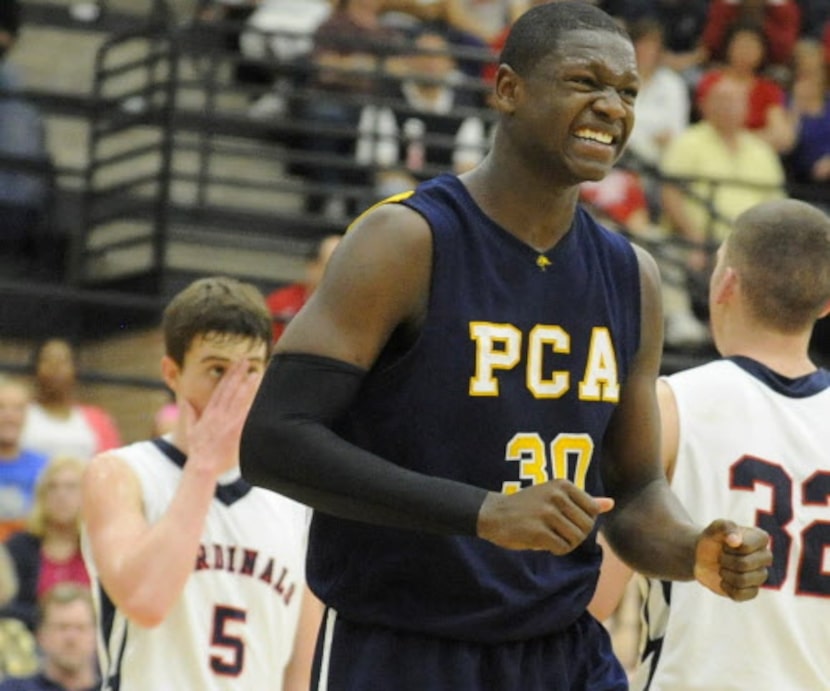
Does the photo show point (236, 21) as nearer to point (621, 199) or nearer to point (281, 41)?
point (281, 41)

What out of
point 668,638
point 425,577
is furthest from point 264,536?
point 425,577

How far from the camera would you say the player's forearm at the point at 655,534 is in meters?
4.13

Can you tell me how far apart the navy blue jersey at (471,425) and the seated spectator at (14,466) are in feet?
20.0

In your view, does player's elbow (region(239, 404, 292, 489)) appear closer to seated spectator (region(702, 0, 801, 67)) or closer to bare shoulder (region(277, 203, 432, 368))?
bare shoulder (region(277, 203, 432, 368))

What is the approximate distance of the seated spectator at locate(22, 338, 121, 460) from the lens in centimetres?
1045

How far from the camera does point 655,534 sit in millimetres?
4215

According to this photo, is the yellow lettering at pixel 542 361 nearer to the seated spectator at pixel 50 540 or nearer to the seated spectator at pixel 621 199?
the seated spectator at pixel 50 540

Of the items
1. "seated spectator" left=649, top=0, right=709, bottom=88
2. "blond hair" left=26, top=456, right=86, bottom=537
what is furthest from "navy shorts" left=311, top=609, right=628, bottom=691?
"seated spectator" left=649, top=0, right=709, bottom=88

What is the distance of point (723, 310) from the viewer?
5172 mm

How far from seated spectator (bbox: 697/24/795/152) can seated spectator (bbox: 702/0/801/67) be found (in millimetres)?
565

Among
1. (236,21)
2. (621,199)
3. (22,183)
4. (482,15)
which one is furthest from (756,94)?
(22,183)

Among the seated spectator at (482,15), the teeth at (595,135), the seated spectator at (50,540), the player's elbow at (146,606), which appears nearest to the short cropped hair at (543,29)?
the teeth at (595,135)

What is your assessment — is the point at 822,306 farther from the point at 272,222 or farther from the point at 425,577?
the point at 272,222

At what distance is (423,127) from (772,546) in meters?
8.49
